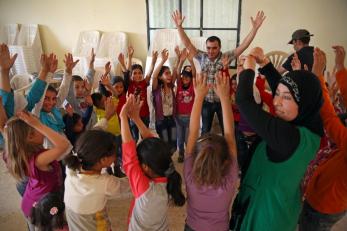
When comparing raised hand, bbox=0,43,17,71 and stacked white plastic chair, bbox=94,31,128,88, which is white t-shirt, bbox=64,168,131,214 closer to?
raised hand, bbox=0,43,17,71

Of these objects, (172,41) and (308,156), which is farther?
(172,41)

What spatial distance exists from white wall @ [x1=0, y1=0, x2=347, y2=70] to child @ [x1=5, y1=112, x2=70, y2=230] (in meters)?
4.16

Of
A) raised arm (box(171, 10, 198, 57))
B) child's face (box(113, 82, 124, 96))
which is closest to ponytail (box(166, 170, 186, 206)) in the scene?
child's face (box(113, 82, 124, 96))

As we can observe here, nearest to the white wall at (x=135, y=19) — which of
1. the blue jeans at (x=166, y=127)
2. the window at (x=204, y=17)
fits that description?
the window at (x=204, y=17)

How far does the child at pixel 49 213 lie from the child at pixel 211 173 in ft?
2.12

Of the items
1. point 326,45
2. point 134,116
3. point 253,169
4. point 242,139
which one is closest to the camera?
point 253,169

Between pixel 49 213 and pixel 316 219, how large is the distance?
1.26 m

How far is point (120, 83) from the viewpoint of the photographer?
8.04 ft

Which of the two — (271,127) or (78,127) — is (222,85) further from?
(78,127)

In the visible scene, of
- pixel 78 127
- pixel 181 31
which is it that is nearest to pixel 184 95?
pixel 181 31

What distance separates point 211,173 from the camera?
997 mm

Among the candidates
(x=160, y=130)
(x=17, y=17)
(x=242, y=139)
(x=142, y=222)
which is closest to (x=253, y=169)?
(x=142, y=222)

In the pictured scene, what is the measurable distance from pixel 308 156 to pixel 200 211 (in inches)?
19.0

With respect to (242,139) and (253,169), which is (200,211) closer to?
(253,169)
